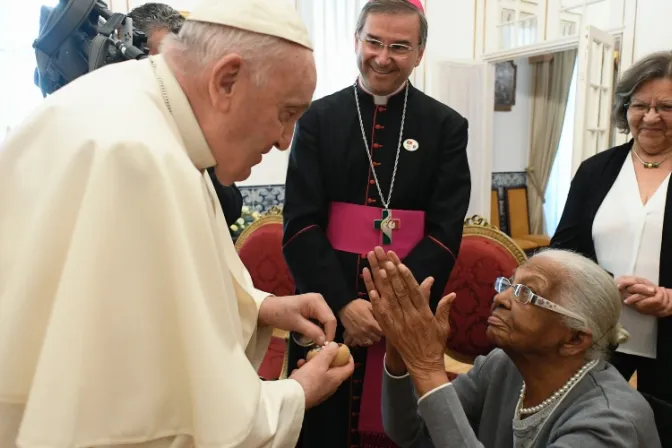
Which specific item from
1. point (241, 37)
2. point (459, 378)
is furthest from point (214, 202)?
point (459, 378)

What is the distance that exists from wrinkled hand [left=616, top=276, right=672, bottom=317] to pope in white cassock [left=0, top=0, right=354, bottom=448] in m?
1.39

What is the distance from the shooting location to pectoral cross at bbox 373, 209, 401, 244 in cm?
204

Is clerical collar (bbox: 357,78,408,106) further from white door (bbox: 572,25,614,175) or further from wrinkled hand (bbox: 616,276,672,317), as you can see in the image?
white door (bbox: 572,25,614,175)

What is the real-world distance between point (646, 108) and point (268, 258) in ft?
→ 6.27

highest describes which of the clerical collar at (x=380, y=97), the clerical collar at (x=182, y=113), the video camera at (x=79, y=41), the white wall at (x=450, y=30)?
the white wall at (x=450, y=30)

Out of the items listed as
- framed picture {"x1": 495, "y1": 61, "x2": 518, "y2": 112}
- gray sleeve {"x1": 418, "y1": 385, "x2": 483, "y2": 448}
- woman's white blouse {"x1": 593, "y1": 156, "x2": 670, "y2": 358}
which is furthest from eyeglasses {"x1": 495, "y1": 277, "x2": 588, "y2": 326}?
framed picture {"x1": 495, "y1": 61, "x2": 518, "y2": 112}

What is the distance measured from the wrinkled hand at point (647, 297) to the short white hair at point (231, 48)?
1481 millimetres

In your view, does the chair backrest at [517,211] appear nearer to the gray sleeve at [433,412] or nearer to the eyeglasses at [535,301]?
the gray sleeve at [433,412]

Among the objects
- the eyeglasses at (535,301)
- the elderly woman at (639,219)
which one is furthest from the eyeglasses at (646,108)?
the eyeglasses at (535,301)

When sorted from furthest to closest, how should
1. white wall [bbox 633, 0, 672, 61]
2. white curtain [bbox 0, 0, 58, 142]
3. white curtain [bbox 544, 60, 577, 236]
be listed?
1. white curtain [bbox 544, 60, 577, 236]
2. white wall [bbox 633, 0, 672, 61]
3. white curtain [bbox 0, 0, 58, 142]

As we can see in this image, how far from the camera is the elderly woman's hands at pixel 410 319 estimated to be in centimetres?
148

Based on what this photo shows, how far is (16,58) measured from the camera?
443 cm

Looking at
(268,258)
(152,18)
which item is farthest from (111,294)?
(268,258)

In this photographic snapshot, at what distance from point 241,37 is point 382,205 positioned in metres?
1.07
